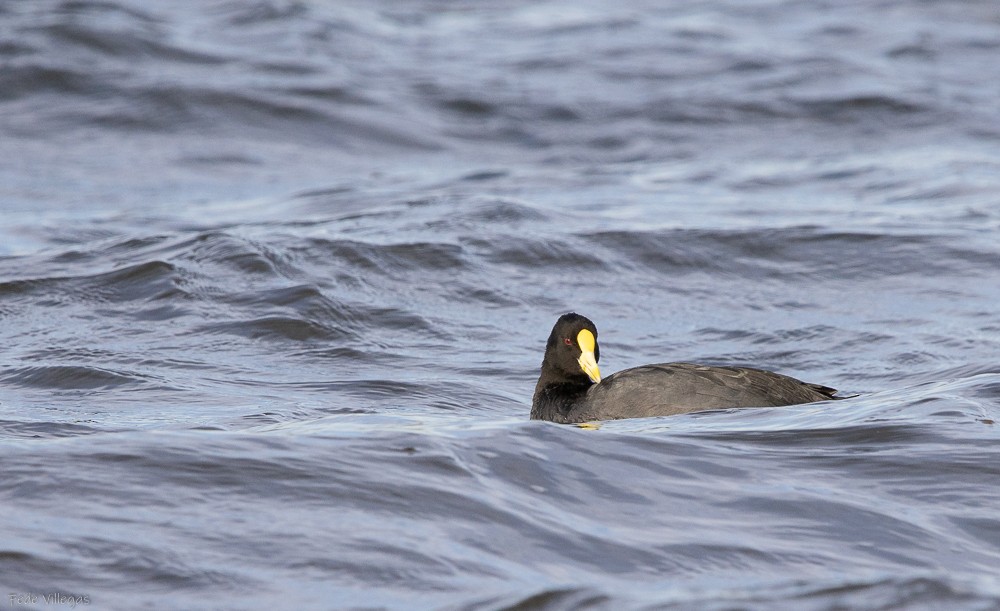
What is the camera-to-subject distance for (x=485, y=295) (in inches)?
471

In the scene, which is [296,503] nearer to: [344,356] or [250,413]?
[250,413]

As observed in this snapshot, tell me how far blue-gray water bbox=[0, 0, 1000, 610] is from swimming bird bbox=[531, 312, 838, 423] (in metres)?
0.17

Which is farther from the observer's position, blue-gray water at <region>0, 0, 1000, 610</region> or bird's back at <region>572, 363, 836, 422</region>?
bird's back at <region>572, 363, 836, 422</region>

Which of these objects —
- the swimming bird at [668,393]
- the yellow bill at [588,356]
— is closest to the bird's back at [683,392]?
the swimming bird at [668,393]

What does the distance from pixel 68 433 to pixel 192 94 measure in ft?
43.7

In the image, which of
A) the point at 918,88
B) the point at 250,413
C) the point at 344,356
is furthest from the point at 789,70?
the point at 250,413

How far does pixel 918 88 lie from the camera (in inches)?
832

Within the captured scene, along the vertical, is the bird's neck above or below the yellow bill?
below

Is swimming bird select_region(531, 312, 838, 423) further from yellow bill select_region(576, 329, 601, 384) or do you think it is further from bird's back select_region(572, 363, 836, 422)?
yellow bill select_region(576, 329, 601, 384)

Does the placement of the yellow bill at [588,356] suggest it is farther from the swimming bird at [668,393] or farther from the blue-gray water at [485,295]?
the blue-gray water at [485,295]

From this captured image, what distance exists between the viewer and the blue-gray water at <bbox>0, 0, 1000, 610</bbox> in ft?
17.4

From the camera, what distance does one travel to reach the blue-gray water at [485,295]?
531cm

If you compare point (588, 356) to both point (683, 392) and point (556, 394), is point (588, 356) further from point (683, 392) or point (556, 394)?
point (683, 392)

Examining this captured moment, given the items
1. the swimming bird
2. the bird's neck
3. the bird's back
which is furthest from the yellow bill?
the bird's back
